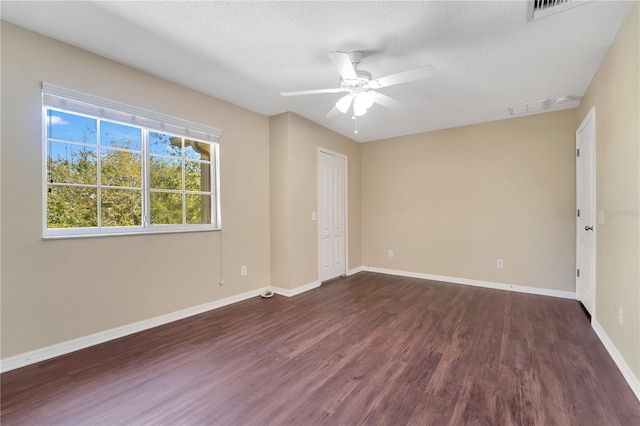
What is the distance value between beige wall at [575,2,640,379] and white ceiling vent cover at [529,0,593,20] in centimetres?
39

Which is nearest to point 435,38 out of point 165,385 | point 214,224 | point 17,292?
point 214,224

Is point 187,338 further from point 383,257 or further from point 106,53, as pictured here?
point 383,257

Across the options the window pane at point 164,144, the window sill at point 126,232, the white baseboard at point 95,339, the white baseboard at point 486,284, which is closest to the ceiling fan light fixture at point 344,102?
the window pane at point 164,144

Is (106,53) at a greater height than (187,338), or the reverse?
(106,53)

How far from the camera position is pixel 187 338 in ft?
8.58

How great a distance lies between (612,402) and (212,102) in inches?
169

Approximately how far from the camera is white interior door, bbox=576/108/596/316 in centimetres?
283

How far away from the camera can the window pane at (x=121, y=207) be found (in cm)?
262

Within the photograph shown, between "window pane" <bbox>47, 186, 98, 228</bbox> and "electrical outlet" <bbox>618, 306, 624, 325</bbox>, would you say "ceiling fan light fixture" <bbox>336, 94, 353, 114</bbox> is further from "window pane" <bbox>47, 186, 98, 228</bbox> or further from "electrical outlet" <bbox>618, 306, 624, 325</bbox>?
"electrical outlet" <bbox>618, 306, 624, 325</bbox>

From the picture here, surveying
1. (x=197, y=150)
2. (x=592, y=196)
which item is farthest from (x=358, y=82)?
(x=592, y=196)

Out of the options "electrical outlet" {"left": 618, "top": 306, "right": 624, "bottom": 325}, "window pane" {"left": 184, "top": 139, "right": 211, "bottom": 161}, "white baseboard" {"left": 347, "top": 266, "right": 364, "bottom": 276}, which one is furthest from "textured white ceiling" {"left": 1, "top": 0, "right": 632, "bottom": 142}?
"white baseboard" {"left": 347, "top": 266, "right": 364, "bottom": 276}

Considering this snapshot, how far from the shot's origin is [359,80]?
240 cm

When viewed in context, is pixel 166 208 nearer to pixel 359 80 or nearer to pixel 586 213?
pixel 359 80

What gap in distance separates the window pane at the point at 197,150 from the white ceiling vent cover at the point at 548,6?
128 inches
